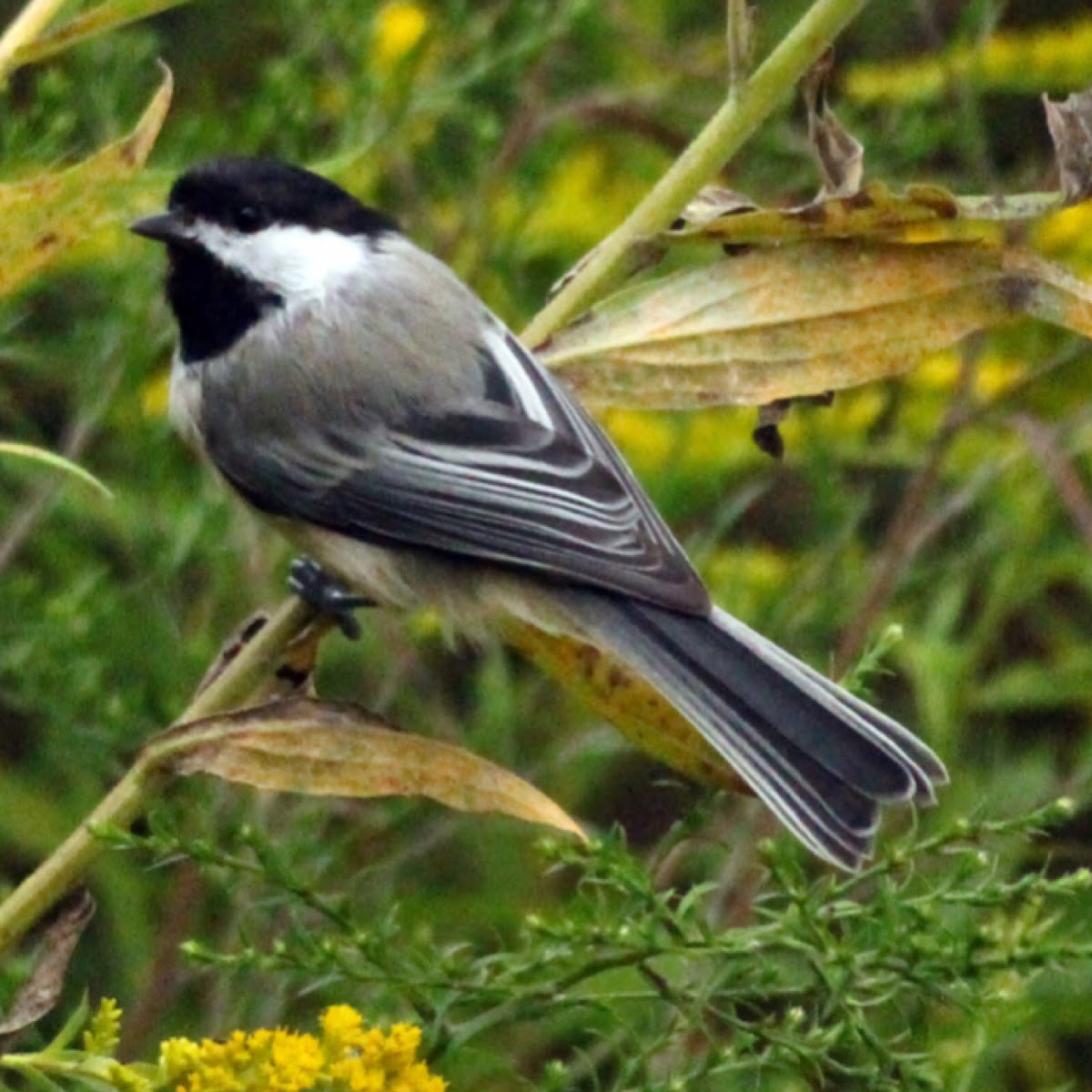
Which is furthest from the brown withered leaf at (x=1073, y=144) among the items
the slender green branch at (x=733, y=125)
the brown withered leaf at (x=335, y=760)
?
the brown withered leaf at (x=335, y=760)

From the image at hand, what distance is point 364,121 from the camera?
5.43ft

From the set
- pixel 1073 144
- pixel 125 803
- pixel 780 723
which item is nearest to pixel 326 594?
pixel 780 723

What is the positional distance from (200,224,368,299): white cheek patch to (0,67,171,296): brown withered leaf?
2.19 ft

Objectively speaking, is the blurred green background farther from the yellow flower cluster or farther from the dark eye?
the yellow flower cluster

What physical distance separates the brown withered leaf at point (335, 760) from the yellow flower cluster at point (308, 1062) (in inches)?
Answer: 6.7

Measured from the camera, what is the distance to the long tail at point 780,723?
1.14 metres

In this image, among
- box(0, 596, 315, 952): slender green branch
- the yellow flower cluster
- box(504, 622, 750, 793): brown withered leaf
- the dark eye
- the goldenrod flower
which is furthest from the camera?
the goldenrod flower

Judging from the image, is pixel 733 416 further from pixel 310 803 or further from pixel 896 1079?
Answer: pixel 896 1079

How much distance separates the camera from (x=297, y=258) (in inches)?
63.5

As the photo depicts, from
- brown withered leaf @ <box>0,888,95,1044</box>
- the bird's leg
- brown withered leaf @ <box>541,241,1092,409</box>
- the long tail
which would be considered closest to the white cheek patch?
the bird's leg

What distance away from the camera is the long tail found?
1139 millimetres

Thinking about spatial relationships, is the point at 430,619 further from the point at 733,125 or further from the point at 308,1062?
the point at 308,1062

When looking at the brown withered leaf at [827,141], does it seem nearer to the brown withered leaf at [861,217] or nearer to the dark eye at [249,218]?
the brown withered leaf at [861,217]

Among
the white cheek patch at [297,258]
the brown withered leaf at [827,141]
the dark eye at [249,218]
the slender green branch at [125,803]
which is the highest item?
the brown withered leaf at [827,141]
